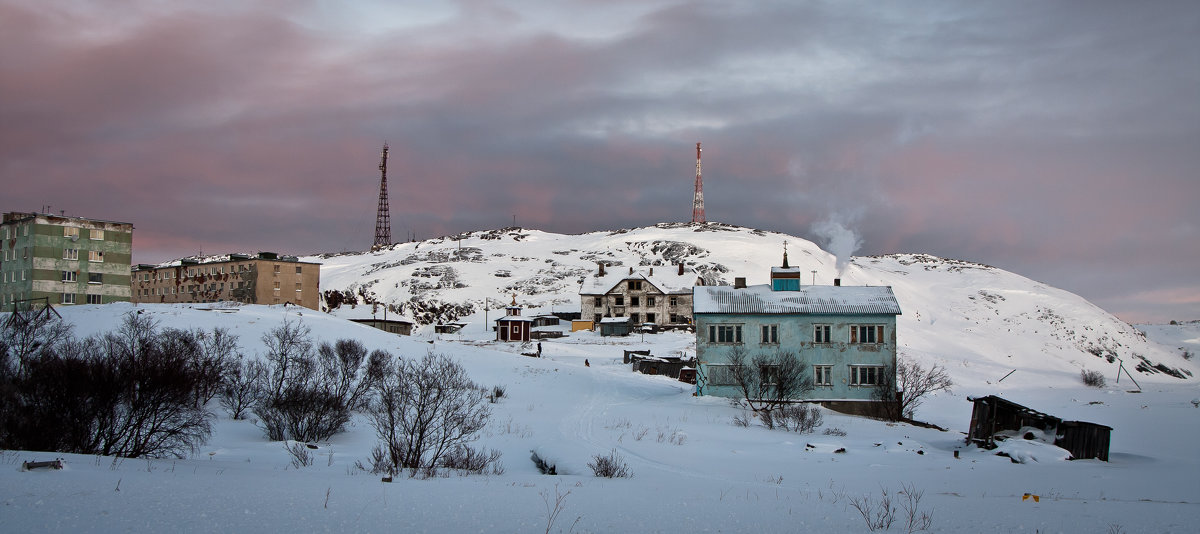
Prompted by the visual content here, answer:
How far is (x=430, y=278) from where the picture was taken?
12925 centimetres

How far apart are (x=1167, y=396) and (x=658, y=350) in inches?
1637

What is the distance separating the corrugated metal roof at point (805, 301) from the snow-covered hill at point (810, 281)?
30.6 m

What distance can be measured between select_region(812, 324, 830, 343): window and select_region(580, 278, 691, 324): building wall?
53404 mm

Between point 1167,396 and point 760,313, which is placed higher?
point 760,313

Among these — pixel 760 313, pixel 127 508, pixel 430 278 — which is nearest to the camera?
pixel 127 508

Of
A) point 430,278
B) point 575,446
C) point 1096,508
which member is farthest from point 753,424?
point 430,278

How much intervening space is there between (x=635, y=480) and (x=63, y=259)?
6266cm

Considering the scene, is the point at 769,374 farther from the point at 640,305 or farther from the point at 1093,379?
the point at 640,305

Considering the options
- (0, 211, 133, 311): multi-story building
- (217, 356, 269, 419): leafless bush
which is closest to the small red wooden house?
(0, 211, 133, 311): multi-story building

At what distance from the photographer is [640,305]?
312 feet

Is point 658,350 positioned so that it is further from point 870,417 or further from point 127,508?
point 127,508

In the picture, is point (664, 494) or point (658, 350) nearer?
point (664, 494)

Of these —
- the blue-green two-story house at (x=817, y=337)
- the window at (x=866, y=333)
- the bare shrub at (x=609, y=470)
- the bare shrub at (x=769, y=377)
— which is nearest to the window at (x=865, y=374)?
the blue-green two-story house at (x=817, y=337)

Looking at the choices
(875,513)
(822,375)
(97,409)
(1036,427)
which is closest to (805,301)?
(822,375)
